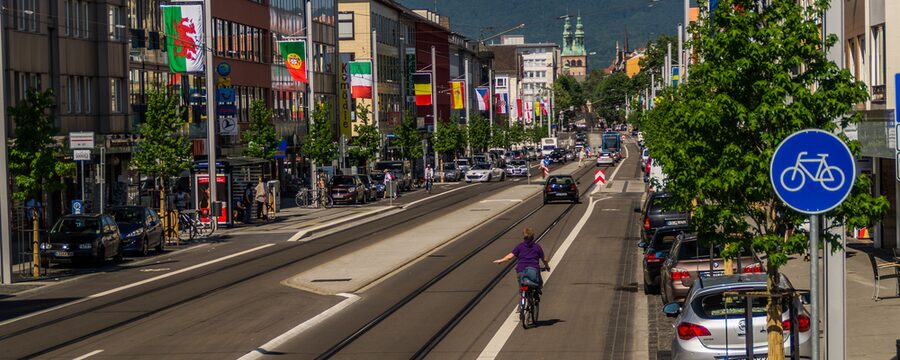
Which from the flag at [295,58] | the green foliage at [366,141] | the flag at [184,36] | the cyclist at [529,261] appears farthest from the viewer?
the green foliage at [366,141]

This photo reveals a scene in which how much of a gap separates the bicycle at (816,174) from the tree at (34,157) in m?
25.9

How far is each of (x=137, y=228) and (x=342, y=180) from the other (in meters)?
29.9

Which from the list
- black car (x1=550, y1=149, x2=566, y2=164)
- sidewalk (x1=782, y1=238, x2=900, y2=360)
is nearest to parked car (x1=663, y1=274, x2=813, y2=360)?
sidewalk (x1=782, y1=238, x2=900, y2=360)

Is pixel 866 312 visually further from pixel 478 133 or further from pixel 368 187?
pixel 478 133

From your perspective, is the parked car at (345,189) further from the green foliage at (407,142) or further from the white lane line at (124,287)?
the white lane line at (124,287)

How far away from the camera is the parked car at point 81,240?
1359 inches

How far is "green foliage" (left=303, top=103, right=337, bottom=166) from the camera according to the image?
66625 mm

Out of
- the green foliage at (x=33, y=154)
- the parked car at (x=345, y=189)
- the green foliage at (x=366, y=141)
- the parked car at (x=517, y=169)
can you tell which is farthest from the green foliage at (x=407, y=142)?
the green foliage at (x=33, y=154)

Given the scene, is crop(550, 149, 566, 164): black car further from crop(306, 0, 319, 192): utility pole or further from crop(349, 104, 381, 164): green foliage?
crop(306, 0, 319, 192): utility pole

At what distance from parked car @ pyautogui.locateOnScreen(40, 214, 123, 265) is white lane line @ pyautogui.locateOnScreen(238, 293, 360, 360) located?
11.0 meters

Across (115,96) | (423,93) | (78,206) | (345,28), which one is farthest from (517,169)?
(78,206)

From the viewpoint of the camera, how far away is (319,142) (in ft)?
219

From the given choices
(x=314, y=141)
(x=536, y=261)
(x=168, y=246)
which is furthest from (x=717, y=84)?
(x=314, y=141)

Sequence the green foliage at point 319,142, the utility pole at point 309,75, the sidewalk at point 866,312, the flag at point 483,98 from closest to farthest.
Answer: the sidewalk at point 866,312 < the utility pole at point 309,75 < the green foliage at point 319,142 < the flag at point 483,98
